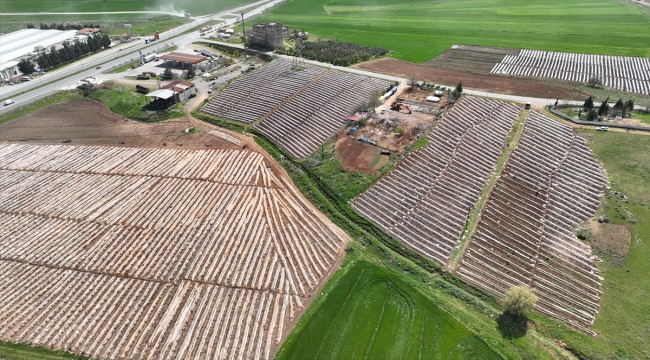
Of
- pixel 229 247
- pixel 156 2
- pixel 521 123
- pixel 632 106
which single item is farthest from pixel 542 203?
pixel 156 2

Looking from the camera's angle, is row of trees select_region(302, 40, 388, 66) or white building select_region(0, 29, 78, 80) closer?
white building select_region(0, 29, 78, 80)

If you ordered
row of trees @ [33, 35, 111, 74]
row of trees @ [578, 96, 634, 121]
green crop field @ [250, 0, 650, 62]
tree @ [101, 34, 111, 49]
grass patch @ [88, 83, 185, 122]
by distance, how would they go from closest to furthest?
1. row of trees @ [578, 96, 634, 121]
2. grass patch @ [88, 83, 185, 122]
3. row of trees @ [33, 35, 111, 74]
4. green crop field @ [250, 0, 650, 62]
5. tree @ [101, 34, 111, 49]

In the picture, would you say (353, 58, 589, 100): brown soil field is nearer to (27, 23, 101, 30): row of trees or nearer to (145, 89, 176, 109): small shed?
(145, 89, 176, 109): small shed

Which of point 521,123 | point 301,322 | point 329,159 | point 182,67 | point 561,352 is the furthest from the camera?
point 182,67

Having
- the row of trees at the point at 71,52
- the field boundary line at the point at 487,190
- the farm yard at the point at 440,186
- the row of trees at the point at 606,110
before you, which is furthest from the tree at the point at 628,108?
the row of trees at the point at 71,52

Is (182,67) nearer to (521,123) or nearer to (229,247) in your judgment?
(229,247)

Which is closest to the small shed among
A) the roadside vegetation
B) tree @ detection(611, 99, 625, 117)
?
the roadside vegetation
